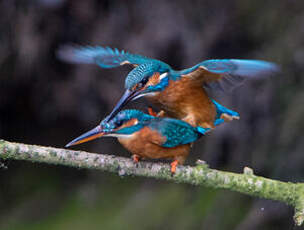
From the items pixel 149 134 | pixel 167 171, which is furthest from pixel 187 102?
pixel 167 171

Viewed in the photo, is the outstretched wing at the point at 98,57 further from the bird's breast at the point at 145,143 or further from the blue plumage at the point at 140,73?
the bird's breast at the point at 145,143

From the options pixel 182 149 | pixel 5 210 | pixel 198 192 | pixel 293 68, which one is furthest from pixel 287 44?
pixel 5 210

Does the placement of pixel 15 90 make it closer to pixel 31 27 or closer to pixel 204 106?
pixel 31 27

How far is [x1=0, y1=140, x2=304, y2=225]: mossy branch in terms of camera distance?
2.15 meters

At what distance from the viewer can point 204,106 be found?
2688mm

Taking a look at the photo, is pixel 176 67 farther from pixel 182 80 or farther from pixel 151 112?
pixel 182 80

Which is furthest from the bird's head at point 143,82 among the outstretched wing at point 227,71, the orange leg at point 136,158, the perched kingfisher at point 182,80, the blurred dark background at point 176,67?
the blurred dark background at point 176,67

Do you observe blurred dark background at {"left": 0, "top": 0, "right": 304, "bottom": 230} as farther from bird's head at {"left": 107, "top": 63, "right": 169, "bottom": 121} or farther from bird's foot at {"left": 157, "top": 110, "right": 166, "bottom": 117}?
bird's head at {"left": 107, "top": 63, "right": 169, "bottom": 121}

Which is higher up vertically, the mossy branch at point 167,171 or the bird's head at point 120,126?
the bird's head at point 120,126

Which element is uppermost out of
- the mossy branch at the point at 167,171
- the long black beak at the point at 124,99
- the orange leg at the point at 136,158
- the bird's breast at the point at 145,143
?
the long black beak at the point at 124,99

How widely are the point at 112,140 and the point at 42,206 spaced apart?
0.94 metres

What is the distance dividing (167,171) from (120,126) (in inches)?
13.3

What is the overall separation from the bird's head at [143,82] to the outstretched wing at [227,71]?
15cm

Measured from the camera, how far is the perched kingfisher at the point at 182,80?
90.1 inches
